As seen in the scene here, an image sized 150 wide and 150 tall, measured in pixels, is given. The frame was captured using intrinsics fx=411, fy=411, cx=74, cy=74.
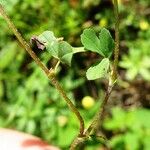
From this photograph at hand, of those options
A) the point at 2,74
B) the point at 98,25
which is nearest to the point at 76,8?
the point at 98,25

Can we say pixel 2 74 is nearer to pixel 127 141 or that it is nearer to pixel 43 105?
pixel 43 105

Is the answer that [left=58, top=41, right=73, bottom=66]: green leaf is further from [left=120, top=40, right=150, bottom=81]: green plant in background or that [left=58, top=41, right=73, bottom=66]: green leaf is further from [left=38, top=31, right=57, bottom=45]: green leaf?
[left=120, top=40, right=150, bottom=81]: green plant in background

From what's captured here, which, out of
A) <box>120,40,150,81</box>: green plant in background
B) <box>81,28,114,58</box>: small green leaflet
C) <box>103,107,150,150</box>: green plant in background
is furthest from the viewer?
<box>120,40,150,81</box>: green plant in background

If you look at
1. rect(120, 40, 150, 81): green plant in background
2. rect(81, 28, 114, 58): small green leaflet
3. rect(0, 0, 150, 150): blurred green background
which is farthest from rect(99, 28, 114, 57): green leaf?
rect(120, 40, 150, 81): green plant in background

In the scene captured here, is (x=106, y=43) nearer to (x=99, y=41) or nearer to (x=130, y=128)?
(x=99, y=41)

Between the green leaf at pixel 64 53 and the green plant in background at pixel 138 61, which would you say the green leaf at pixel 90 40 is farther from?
the green plant in background at pixel 138 61

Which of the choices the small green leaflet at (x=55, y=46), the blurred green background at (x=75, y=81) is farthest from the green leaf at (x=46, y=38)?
the blurred green background at (x=75, y=81)
